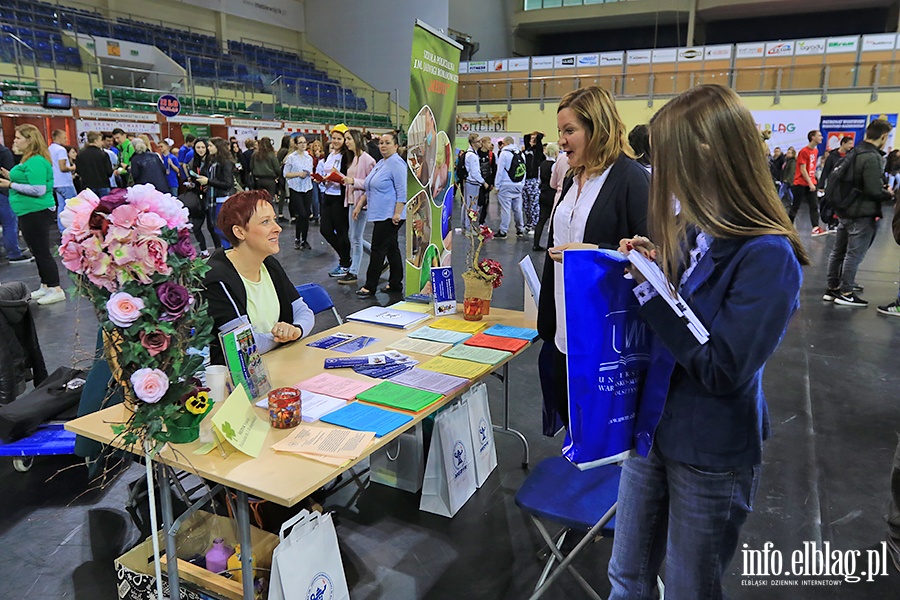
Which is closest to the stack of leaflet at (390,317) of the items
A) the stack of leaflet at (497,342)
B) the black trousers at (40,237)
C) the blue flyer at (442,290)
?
the blue flyer at (442,290)

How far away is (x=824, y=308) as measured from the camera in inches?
214

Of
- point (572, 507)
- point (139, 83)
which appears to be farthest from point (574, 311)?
point (139, 83)

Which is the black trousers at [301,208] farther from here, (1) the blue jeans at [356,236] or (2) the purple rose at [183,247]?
(2) the purple rose at [183,247]

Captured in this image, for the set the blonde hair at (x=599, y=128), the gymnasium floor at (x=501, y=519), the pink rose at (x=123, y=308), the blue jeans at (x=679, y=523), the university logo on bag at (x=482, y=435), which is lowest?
the gymnasium floor at (x=501, y=519)

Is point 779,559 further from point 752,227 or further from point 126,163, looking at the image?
point 126,163

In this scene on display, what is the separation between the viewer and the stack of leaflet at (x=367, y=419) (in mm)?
1724

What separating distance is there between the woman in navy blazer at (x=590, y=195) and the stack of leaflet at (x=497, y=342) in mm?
203

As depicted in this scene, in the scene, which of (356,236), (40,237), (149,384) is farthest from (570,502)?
(40,237)

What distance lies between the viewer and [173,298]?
55.7 inches

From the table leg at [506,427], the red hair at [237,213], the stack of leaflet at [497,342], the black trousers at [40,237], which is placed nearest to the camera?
the red hair at [237,213]

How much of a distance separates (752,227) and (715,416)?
36cm

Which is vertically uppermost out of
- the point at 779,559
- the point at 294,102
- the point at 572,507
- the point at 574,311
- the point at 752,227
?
the point at 294,102

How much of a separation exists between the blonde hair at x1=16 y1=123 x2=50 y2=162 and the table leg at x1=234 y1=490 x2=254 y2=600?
5063 millimetres

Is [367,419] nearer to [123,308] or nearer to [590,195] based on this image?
[123,308]
